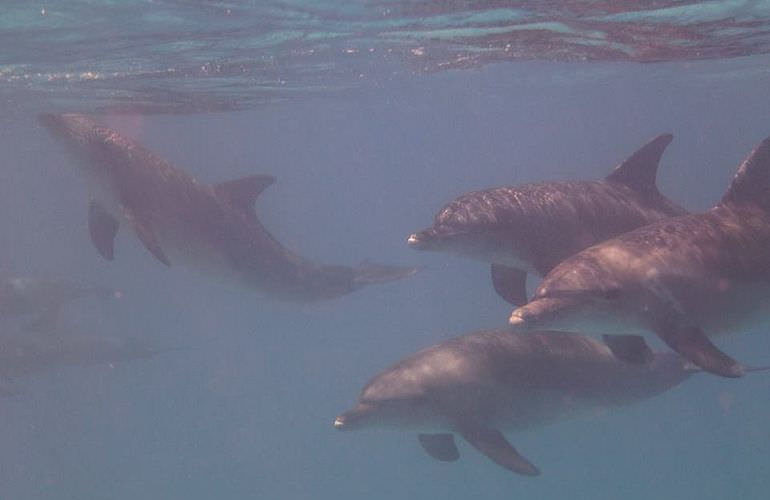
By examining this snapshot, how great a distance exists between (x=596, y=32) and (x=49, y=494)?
42391 millimetres

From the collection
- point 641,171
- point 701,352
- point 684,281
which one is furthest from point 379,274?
point 701,352

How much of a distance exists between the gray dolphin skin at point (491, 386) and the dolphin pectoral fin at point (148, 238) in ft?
11.8

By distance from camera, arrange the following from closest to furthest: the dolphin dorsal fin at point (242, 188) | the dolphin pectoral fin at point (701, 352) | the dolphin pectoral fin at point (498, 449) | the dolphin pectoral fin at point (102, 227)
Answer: the dolphin pectoral fin at point (701, 352) → the dolphin pectoral fin at point (498, 449) → the dolphin pectoral fin at point (102, 227) → the dolphin dorsal fin at point (242, 188)

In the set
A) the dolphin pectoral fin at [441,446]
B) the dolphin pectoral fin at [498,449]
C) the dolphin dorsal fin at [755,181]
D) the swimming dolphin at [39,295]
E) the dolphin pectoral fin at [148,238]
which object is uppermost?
the dolphin dorsal fin at [755,181]

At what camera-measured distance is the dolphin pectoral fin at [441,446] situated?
40.4 ft

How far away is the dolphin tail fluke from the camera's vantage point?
16.5 metres

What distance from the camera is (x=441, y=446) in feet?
40.7

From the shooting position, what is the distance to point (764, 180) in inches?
336

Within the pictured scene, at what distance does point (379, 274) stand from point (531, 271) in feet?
25.9

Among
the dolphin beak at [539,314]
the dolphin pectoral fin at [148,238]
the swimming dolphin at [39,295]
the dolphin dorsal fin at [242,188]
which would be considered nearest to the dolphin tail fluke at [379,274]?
the dolphin dorsal fin at [242,188]

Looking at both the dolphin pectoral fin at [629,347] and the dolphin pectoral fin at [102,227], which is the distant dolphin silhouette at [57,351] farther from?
the dolphin pectoral fin at [629,347]

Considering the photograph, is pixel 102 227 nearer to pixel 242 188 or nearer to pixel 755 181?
pixel 242 188

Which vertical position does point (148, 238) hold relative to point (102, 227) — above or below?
above

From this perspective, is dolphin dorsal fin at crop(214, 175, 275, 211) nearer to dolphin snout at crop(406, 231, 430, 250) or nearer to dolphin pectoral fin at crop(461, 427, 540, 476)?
dolphin pectoral fin at crop(461, 427, 540, 476)
